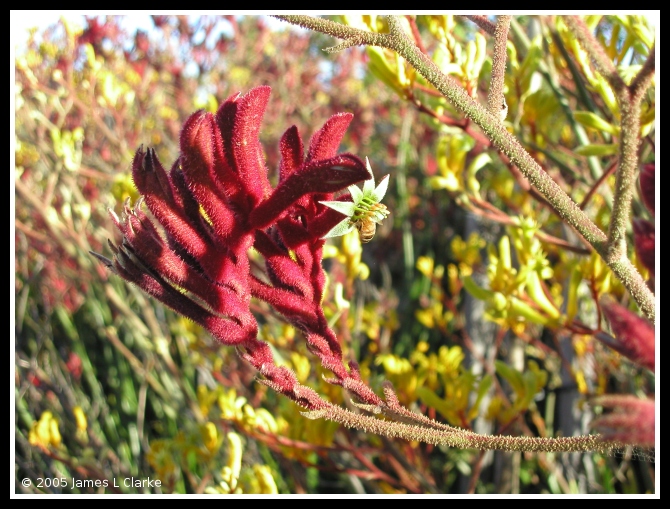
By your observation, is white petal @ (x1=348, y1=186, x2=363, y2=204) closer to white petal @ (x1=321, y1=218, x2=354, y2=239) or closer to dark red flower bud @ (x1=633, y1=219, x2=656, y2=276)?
white petal @ (x1=321, y1=218, x2=354, y2=239)

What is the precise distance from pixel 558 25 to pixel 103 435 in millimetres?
2082

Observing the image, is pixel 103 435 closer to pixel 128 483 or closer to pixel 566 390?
pixel 128 483

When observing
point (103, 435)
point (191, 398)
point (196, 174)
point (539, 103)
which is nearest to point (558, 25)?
point (539, 103)

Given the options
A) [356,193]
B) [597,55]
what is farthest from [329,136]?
[597,55]

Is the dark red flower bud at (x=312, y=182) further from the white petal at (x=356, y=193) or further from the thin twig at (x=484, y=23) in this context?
the thin twig at (x=484, y=23)

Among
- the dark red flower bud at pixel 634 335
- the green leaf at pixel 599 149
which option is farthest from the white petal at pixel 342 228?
the green leaf at pixel 599 149

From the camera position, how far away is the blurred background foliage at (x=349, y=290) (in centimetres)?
112

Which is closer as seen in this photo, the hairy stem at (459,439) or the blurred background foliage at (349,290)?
the hairy stem at (459,439)

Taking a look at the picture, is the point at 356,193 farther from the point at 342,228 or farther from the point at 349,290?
the point at 349,290

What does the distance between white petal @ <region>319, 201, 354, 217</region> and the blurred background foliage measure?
1.47 ft

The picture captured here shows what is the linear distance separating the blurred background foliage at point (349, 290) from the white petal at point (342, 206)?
45cm

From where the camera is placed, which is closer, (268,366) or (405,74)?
(268,366)

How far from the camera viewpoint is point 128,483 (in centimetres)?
176

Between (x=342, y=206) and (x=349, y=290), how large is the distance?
920 mm
